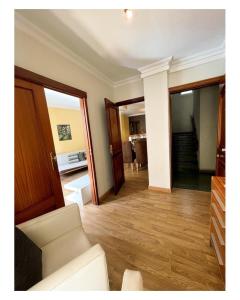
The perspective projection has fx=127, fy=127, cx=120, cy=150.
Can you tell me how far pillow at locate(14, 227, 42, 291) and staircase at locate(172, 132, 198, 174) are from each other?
3.71 m

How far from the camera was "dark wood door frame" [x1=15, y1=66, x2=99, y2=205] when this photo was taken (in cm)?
135

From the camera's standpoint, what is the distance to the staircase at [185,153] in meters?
4.00

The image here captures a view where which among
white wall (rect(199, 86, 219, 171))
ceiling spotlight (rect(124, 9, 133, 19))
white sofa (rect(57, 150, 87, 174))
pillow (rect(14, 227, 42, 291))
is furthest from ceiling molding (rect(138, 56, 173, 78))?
white sofa (rect(57, 150, 87, 174))

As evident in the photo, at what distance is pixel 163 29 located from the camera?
1590 mm

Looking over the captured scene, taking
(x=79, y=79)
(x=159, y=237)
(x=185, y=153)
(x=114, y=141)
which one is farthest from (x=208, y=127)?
(x=79, y=79)

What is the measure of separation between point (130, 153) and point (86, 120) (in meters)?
2.80

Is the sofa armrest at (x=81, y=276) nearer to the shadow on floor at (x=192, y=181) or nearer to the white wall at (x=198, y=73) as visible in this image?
the shadow on floor at (x=192, y=181)

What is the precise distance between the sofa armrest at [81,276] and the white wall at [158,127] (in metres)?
2.23

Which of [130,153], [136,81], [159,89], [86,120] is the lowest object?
[130,153]

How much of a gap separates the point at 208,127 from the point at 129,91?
225cm

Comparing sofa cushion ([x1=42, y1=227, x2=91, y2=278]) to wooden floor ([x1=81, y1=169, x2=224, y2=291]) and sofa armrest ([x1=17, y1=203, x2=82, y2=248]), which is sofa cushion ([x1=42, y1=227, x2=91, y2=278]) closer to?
sofa armrest ([x1=17, y1=203, x2=82, y2=248])

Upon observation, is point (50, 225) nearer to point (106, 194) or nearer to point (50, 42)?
point (106, 194)

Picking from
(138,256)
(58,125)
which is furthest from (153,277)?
(58,125)
